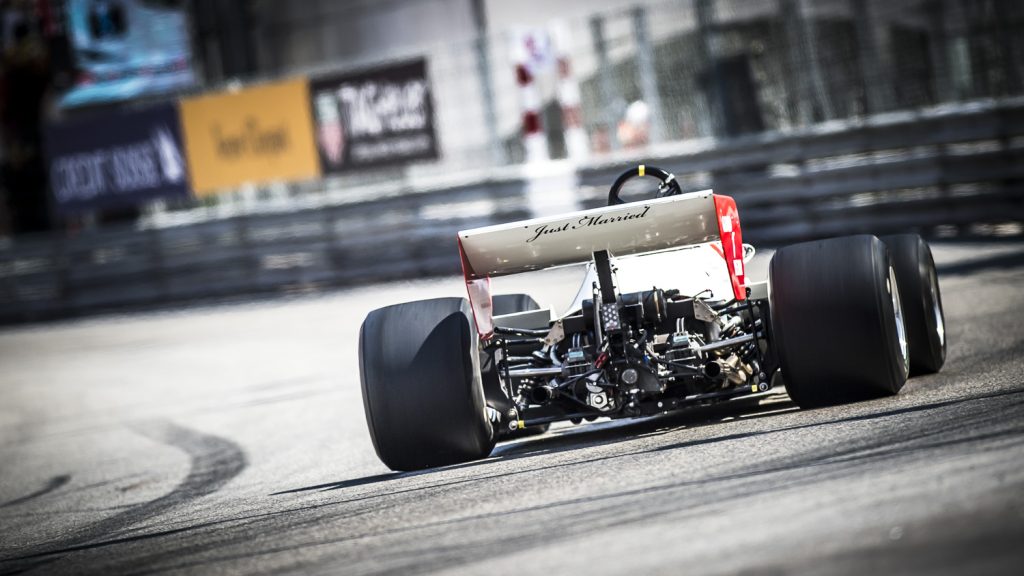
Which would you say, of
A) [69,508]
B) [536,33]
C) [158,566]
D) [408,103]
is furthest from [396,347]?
[408,103]

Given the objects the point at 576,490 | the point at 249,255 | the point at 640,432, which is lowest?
the point at 640,432

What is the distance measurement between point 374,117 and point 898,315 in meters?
12.8

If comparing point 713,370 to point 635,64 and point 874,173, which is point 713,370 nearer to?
point 874,173

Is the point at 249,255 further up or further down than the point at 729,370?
further up

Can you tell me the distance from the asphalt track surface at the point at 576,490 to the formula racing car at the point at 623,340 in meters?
0.17

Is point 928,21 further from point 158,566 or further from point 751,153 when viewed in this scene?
point 158,566

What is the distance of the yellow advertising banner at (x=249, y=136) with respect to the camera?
1973cm

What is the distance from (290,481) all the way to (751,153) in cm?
962

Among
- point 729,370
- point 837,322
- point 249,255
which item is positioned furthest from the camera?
point 249,255

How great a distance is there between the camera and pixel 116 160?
846 inches

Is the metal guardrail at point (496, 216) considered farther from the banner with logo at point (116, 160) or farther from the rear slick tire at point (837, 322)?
the rear slick tire at point (837, 322)

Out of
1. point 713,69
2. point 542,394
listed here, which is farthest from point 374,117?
point 542,394

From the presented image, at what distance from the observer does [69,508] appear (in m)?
8.17

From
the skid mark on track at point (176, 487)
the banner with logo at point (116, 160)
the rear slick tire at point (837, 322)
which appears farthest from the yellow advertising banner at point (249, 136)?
the rear slick tire at point (837, 322)
